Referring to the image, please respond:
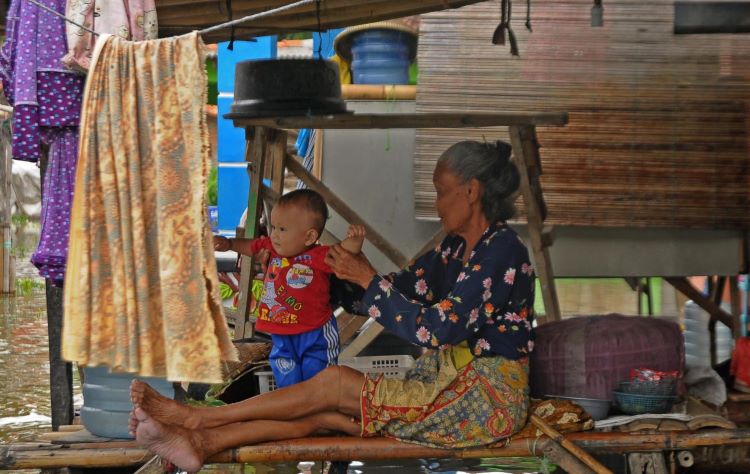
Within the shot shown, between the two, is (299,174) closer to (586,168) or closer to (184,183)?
(586,168)

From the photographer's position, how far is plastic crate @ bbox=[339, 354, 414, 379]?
16.9 feet

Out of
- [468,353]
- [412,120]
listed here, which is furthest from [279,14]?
[468,353]

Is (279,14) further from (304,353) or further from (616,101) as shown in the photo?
(616,101)

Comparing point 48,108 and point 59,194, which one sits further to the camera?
point 59,194

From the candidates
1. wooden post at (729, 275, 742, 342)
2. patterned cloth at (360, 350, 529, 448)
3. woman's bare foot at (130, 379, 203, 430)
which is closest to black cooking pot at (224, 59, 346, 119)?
patterned cloth at (360, 350, 529, 448)

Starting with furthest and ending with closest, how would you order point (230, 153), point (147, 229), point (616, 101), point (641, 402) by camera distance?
point (230, 153), point (616, 101), point (641, 402), point (147, 229)

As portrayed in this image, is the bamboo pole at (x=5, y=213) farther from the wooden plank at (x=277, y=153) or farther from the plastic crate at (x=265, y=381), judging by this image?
the plastic crate at (x=265, y=381)

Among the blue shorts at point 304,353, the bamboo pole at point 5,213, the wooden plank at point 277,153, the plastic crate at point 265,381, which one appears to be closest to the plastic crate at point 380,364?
the plastic crate at point 265,381

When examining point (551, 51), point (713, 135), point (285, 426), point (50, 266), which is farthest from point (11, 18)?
point (713, 135)

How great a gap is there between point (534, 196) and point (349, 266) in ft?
5.15

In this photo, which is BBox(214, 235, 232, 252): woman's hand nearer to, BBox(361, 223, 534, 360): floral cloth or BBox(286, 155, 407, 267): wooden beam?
BBox(361, 223, 534, 360): floral cloth

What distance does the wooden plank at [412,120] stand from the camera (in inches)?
181

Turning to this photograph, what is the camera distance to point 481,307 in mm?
3484

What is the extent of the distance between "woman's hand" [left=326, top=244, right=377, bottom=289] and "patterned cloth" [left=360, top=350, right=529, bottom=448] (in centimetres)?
38
